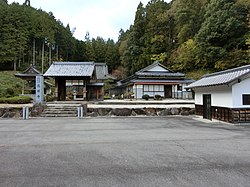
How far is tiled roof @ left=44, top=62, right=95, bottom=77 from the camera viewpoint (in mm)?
18703

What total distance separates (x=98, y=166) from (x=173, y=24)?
40.2 meters

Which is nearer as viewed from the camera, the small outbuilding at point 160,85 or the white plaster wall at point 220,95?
the white plaster wall at point 220,95

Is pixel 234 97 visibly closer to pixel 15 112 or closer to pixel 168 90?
pixel 15 112

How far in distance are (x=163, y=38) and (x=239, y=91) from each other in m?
30.3

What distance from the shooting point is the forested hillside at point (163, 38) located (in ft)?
90.6

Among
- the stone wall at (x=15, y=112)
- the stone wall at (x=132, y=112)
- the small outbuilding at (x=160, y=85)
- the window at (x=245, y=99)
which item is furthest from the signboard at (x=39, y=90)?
the small outbuilding at (x=160, y=85)

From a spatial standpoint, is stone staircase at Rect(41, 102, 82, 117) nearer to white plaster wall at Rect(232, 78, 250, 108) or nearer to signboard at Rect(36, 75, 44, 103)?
signboard at Rect(36, 75, 44, 103)

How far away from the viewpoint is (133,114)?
A: 14.0 metres

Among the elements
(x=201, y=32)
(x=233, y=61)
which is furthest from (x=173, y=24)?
(x=233, y=61)

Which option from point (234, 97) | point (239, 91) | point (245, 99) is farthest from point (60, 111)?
point (245, 99)

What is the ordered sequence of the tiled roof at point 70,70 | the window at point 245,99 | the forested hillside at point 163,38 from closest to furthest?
1. the window at point 245,99
2. the tiled roof at point 70,70
3. the forested hillside at point 163,38

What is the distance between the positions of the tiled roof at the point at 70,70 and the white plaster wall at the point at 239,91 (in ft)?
38.8

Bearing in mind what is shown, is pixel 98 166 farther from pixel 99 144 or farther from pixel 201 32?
pixel 201 32

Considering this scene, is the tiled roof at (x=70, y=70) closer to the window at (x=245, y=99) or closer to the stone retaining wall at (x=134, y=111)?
the stone retaining wall at (x=134, y=111)
